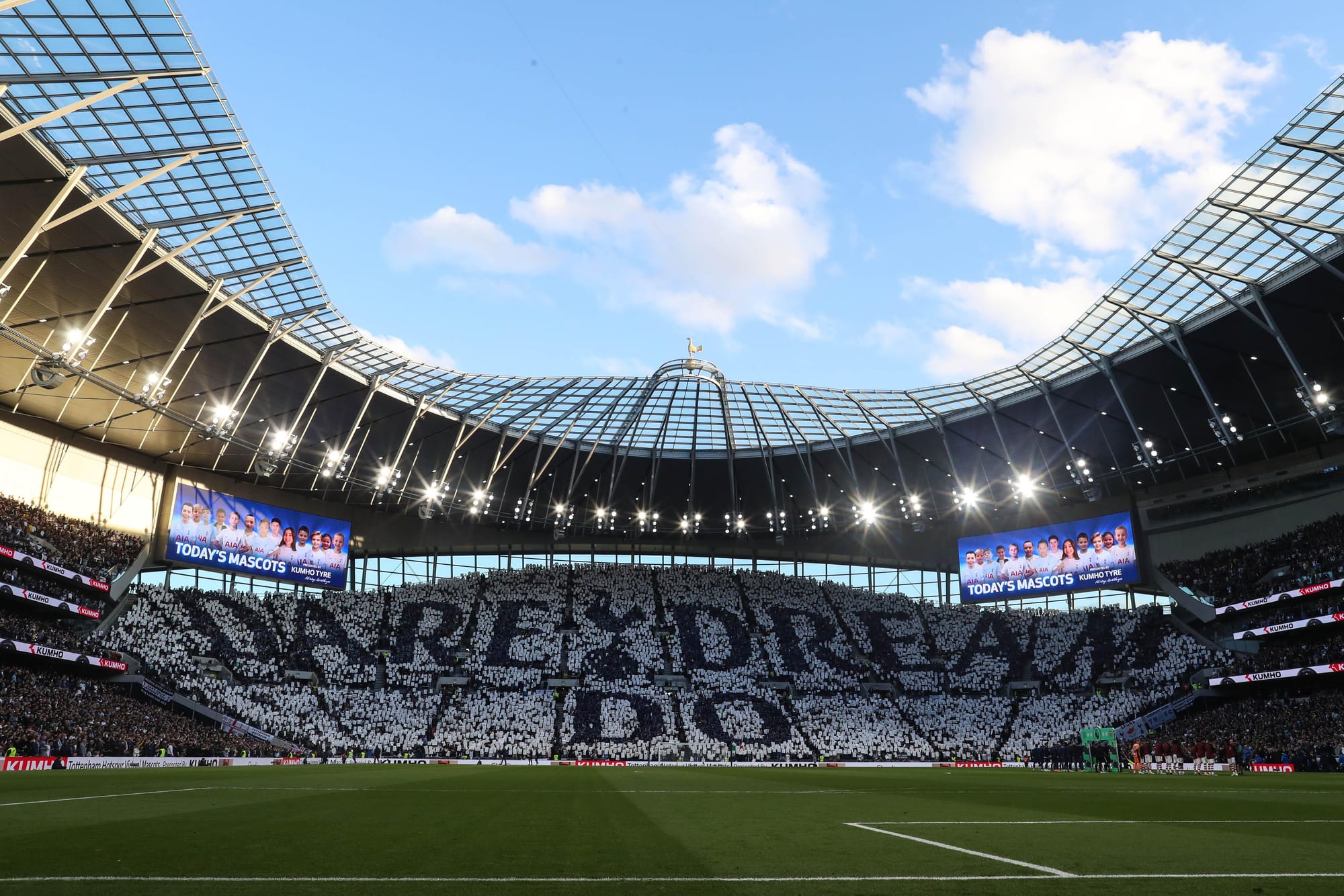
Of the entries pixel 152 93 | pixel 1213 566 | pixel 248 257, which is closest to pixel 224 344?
pixel 248 257

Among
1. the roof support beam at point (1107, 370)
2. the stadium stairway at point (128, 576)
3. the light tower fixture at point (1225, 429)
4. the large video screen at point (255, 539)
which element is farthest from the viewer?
Result: the large video screen at point (255, 539)

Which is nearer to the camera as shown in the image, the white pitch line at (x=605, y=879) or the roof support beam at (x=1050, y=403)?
the white pitch line at (x=605, y=879)

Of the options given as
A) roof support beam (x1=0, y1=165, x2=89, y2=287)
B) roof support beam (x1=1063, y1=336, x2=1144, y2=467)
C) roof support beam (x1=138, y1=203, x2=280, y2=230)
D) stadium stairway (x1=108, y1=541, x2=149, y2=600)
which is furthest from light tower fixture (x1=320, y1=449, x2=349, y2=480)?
roof support beam (x1=1063, y1=336, x2=1144, y2=467)

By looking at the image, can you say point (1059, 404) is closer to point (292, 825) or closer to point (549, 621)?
point (549, 621)

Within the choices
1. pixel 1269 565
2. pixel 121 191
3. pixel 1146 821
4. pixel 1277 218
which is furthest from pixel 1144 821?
pixel 1269 565

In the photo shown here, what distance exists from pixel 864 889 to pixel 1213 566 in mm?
61879

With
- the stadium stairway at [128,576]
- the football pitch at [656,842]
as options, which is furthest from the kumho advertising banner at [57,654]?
the football pitch at [656,842]

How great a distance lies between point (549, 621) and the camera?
67.7 metres

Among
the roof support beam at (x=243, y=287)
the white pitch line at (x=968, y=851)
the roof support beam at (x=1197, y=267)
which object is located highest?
the roof support beam at (x=1197, y=267)

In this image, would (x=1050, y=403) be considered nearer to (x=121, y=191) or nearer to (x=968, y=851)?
(x=121, y=191)

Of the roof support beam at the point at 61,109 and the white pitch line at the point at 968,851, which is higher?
the roof support beam at the point at 61,109

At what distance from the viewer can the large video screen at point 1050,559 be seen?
2422 inches

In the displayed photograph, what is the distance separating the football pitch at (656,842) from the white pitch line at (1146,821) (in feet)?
0.28

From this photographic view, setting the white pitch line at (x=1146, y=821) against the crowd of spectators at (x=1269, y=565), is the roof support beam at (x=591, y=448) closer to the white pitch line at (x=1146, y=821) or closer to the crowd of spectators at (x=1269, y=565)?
the crowd of spectators at (x=1269, y=565)
